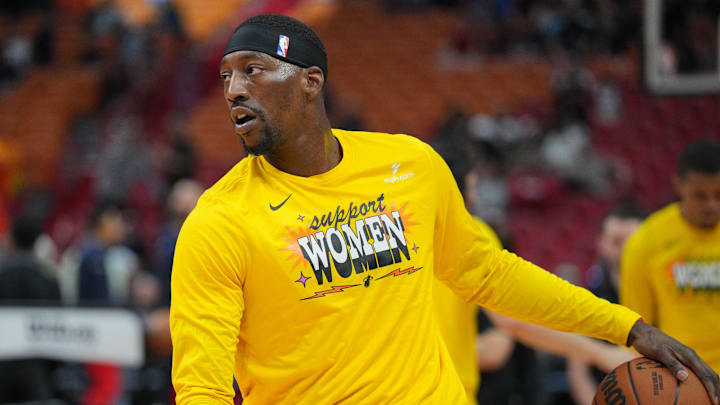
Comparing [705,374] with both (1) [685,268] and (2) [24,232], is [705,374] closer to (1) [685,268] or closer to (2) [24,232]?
(1) [685,268]

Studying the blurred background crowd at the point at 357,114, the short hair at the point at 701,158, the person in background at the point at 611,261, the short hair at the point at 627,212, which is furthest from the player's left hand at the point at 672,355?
the blurred background crowd at the point at 357,114

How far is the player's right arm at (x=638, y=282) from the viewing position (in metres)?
4.20

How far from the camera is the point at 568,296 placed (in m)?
2.78

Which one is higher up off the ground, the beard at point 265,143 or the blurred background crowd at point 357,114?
the beard at point 265,143

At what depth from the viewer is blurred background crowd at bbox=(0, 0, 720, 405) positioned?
26.0ft

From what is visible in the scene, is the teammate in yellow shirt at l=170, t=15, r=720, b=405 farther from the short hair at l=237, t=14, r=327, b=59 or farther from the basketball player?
the basketball player

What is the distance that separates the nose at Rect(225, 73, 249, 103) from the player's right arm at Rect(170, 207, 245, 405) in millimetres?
312

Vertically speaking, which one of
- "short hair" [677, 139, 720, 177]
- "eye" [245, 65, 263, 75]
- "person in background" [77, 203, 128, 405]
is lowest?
"person in background" [77, 203, 128, 405]

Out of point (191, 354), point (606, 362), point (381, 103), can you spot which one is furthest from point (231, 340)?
point (381, 103)

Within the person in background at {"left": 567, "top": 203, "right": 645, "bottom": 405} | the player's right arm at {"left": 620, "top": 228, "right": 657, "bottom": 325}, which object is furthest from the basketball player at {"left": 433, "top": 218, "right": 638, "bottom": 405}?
the person in background at {"left": 567, "top": 203, "right": 645, "bottom": 405}

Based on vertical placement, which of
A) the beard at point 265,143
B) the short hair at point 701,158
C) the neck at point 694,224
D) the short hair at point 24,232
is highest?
the beard at point 265,143

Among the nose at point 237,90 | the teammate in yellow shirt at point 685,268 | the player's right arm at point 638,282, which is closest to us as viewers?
the nose at point 237,90

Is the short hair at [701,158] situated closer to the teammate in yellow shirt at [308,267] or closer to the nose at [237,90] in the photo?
the teammate in yellow shirt at [308,267]

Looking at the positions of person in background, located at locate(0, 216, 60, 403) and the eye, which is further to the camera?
person in background, located at locate(0, 216, 60, 403)
